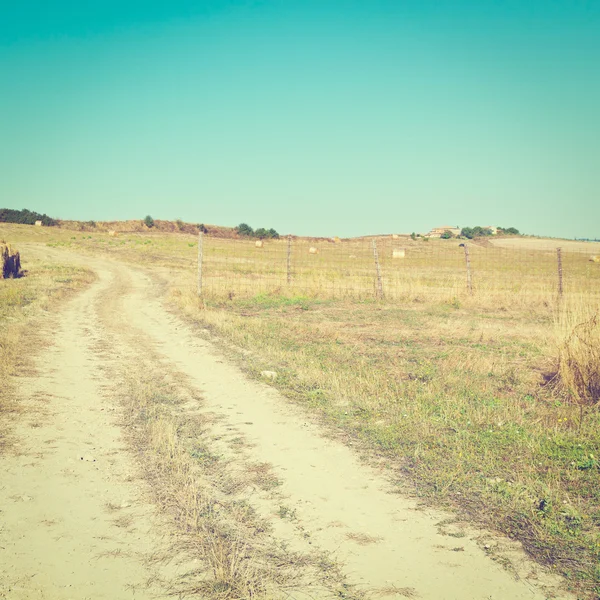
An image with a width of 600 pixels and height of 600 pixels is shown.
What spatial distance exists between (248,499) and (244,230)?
81.8 meters

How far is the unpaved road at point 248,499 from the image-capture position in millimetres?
3092

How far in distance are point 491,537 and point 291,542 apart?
1.46 m

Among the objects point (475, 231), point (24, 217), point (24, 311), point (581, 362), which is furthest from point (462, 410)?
point (475, 231)

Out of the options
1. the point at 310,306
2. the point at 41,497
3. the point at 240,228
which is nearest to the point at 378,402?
the point at 41,497

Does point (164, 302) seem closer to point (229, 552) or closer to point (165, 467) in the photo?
point (165, 467)

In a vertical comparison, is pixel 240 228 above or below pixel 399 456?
above

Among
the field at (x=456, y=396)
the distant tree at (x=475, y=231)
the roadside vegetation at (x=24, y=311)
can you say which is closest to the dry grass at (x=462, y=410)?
the field at (x=456, y=396)

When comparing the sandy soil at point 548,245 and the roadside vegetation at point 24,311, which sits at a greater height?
the sandy soil at point 548,245

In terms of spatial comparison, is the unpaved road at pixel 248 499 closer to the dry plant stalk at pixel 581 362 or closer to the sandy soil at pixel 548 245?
the dry plant stalk at pixel 581 362

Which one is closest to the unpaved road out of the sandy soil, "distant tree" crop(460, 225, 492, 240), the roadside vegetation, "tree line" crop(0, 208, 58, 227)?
the roadside vegetation

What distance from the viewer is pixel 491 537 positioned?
3.65 m

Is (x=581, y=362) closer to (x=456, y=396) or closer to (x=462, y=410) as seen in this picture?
(x=456, y=396)

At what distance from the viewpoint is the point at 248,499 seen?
162 inches

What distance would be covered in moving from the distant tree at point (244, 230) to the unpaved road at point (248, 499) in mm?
76848
